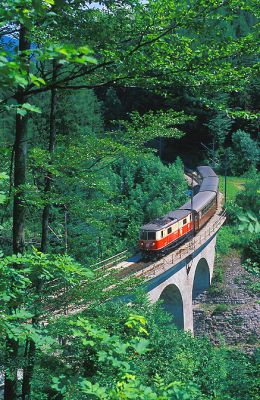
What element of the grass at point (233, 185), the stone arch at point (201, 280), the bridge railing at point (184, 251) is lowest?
the stone arch at point (201, 280)

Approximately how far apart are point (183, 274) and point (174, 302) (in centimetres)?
204

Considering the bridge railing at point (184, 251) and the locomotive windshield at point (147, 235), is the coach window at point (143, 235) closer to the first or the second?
the locomotive windshield at point (147, 235)

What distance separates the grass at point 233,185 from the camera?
46688 mm

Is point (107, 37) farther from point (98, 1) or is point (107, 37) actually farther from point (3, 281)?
point (3, 281)

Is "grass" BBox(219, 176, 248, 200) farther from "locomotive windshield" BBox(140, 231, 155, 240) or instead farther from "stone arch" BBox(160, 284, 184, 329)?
"locomotive windshield" BBox(140, 231, 155, 240)

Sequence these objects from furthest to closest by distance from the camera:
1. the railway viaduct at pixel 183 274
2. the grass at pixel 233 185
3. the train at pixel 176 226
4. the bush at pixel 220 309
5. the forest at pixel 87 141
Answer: the grass at pixel 233 185 < the bush at pixel 220 309 < the train at pixel 176 226 < the railway viaduct at pixel 183 274 < the forest at pixel 87 141

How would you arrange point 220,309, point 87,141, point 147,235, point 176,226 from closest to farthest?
point 87,141
point 147,235
point 176,226
point 220,309

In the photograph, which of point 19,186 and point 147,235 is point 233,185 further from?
point 19,186

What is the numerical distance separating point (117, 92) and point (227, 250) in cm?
2695

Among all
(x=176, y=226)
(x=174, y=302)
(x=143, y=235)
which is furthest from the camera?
(x=174, y=302)

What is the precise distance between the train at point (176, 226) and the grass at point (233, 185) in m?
7.24

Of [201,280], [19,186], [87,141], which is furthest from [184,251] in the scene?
[19,186]

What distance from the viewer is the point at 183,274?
2919 centimetres

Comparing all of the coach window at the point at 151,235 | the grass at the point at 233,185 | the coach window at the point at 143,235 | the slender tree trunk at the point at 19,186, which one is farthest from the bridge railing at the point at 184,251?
the slender tree trunk at the point at 19,186
